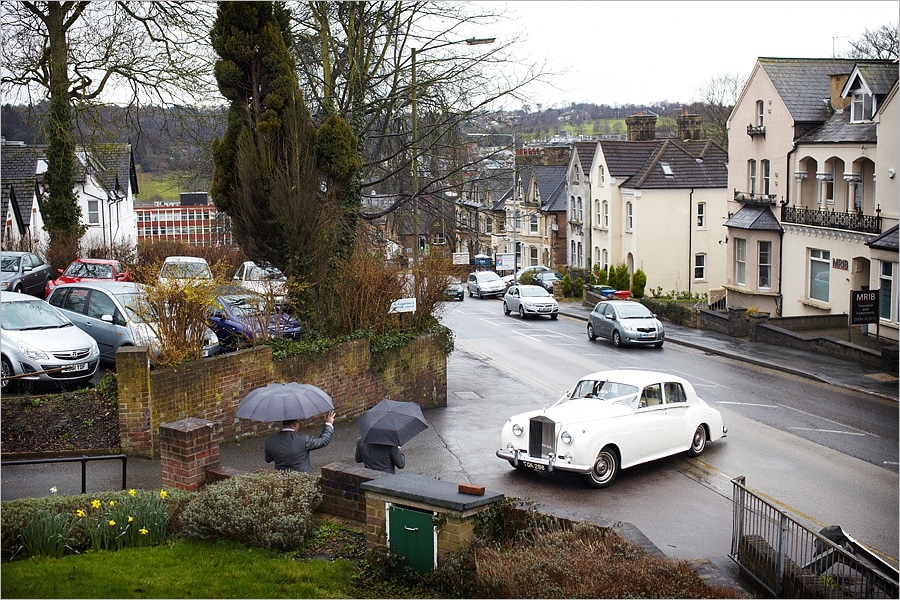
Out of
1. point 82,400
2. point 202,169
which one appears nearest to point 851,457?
point 82,400

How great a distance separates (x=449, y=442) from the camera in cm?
1716

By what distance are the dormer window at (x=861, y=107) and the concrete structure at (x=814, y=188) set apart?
50 mm

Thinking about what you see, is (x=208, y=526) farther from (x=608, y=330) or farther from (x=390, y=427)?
(x=608, y=330)

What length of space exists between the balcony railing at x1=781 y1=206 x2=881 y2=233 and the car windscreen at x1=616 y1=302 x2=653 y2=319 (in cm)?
796

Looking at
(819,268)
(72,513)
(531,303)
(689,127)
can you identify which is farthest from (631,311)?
(689,127)

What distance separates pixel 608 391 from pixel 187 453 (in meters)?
7.64

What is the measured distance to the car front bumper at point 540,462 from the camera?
46.0 ft

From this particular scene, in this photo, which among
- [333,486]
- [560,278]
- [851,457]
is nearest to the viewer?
[333,486]

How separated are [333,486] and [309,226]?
26.8 feet

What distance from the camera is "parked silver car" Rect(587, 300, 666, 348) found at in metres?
32.8

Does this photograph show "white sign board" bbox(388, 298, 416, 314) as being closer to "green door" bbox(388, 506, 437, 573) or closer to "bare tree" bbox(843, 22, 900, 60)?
"green door" bbox(388, 506, 437, 573)

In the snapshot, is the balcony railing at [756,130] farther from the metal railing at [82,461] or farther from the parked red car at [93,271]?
the metal railing at [82,461]

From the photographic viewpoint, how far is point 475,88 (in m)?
24.8

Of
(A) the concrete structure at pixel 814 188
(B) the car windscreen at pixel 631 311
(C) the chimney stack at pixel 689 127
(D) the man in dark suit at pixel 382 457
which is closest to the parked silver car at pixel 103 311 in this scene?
(D) the man in dark suit at pixel 382 457
